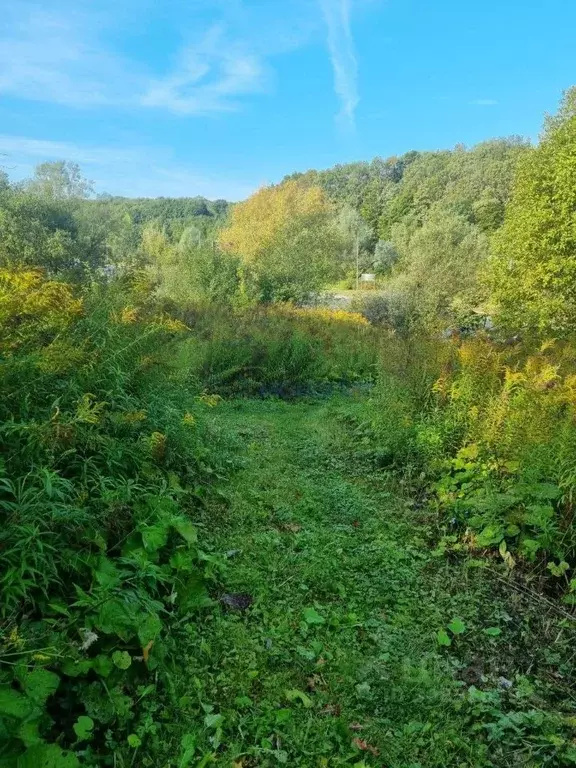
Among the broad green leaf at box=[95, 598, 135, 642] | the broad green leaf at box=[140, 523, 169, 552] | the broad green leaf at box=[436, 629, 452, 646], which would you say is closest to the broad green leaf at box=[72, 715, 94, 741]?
the broad green leaf at box=[95, 598, 135, 642]

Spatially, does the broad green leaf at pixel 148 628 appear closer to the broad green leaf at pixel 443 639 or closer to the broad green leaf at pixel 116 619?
the broad green leaf at pixel 116 619

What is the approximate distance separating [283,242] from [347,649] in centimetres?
2408

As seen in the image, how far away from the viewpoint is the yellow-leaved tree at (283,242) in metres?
18.0

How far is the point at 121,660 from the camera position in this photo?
193 cm

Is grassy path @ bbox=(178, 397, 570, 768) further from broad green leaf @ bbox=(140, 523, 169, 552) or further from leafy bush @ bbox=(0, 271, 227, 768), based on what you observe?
broad green leaf @ bbox=(140, 523, 169, 552)

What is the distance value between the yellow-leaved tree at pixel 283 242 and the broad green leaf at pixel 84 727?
47.7ft

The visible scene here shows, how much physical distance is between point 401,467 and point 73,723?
372cm

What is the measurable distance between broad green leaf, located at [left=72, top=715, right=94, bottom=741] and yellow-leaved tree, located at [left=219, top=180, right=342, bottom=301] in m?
14.5

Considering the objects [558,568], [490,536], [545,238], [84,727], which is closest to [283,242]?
[545,238]

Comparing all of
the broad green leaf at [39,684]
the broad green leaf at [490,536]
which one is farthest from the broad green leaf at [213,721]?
the broad green leaf at [490,536]

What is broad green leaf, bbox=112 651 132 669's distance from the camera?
6.30 ft

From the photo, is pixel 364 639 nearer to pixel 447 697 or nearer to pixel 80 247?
pixel 447 697

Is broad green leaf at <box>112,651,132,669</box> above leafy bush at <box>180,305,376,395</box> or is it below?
below

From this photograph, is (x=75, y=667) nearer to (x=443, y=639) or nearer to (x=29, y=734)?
(x=29, y=734)
